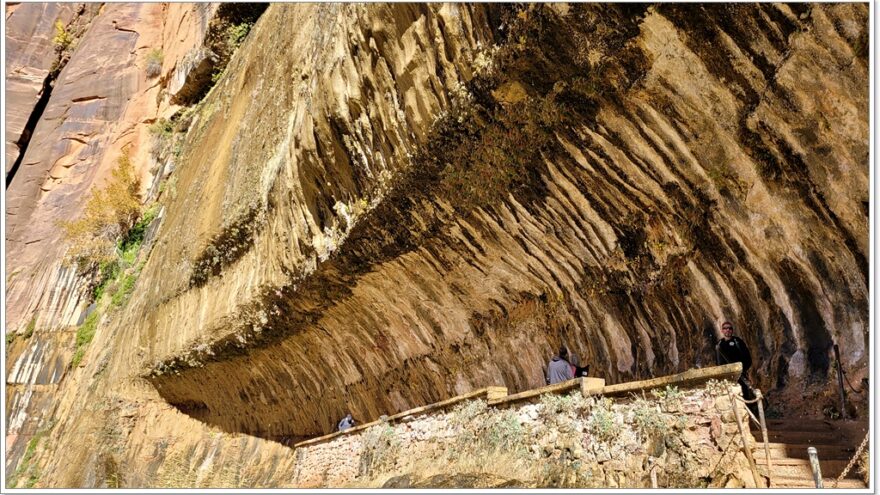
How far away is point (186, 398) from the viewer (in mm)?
21328

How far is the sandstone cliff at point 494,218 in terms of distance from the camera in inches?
290

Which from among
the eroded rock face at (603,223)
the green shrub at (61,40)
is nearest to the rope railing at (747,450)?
the eroded rock face at (603,223)

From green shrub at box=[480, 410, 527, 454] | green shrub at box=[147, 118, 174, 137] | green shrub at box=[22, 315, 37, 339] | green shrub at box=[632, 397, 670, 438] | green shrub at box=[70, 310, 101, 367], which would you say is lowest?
green shrub at box=[22, 315, 37, 339]

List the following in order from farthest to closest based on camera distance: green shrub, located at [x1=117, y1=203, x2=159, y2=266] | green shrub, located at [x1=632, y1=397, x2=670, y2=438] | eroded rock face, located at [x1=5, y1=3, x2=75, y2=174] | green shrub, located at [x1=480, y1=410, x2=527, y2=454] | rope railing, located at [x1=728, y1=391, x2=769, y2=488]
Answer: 1. eroded rock face, located at [x1=5, y1=3, x2=75, y2=174]
2. green shrub, located at [x1=117, y1=203, x2=159, y2=266]
3. green shrub, located at [x1=480, y1=410, x2=527, y2=454]
4. green shrub, located at [x1=632, y1=397, x2=670, y2=438]
5. rope railing, located at [x1=728, y1=391, x2=769, y2=488]

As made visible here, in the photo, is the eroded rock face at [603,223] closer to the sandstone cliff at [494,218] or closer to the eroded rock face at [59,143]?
the sandstone cliff at [494,218]

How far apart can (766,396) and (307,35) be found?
37.7 ft

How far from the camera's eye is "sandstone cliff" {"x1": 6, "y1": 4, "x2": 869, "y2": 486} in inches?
290

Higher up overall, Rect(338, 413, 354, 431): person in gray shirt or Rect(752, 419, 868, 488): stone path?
Rect(752, 419, 868, 488): stone path

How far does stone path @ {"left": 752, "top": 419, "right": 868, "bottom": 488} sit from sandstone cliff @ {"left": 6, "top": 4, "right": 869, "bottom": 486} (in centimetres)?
75

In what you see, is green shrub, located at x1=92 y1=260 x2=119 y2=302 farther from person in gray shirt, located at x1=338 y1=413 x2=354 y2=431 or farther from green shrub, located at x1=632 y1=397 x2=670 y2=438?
green shrub, located at x1=632 y1=397 x2=670 y2=438

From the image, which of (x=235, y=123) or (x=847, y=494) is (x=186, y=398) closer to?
(x=235, y=123)

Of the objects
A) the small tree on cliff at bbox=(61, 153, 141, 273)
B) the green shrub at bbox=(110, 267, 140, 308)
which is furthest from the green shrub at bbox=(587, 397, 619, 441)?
the small tree on cliff at bbox=(61, 153, 141, 273)

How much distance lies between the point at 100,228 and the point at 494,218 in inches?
890

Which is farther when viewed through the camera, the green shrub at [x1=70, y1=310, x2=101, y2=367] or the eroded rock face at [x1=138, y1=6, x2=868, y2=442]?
the green shrub at [x1=70, y1=310, x2=101, y2=367]
